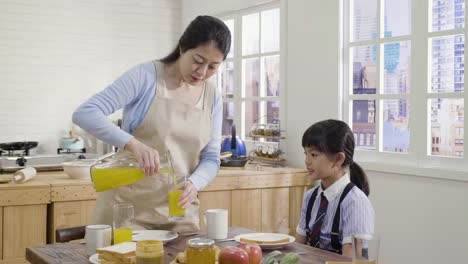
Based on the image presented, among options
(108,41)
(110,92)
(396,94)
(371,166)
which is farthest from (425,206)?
(108,41)

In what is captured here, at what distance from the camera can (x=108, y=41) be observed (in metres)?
6.32

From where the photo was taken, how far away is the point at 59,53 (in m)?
6.02

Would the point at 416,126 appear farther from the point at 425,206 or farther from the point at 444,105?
the point at 425,206

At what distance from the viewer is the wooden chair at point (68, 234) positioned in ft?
7.86

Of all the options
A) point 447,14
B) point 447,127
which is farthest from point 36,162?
point 447,14

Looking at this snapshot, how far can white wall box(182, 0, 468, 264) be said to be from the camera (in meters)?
3.63

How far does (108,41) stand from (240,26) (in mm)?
1593

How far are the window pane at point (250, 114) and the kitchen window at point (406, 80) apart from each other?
4.09 ft

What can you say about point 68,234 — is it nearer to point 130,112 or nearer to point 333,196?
point 130,112

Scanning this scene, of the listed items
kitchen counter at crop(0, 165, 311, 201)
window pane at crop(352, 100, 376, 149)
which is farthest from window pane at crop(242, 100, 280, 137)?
window pane at crop(352, 100, 376, 149)

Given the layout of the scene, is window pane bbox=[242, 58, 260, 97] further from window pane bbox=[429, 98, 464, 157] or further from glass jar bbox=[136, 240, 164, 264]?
glass jar bbox=[136, 240, 164, 264]

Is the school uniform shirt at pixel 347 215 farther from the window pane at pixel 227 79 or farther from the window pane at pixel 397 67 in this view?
the window pane at pixel 227 79

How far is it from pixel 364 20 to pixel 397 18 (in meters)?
0.30

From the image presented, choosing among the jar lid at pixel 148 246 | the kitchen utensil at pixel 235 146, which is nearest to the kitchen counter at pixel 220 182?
the kitchen utensil at pixel 235 146
